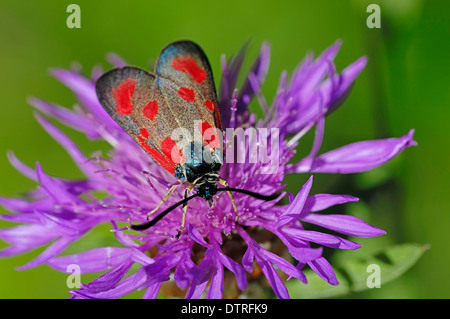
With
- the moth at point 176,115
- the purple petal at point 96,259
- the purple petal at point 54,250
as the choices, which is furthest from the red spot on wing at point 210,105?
the purple petal at point 54,250

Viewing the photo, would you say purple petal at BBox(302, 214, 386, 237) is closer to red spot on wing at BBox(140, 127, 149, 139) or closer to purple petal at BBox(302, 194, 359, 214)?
purple petal at BBox(302, 194, 359, 214)

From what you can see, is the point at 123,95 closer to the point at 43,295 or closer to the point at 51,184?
the point at 51,184

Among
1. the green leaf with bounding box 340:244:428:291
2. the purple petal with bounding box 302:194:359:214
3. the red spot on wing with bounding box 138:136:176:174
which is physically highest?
the red spot on wing with bounding box 138:136:176:174

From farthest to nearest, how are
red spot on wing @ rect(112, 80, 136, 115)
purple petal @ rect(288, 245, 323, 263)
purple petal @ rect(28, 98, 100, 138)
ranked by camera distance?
purple petal @ rect(28, 98, 100, 138) < red spot on wing @ rect(112, 80, 136, 115) < purple petal @ rect(288, 245, 323, 263)

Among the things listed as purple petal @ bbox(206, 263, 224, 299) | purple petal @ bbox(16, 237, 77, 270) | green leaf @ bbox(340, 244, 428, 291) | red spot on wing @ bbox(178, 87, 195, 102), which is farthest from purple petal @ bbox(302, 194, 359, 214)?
purple petal @ bbox(16, 237, 77, 270)

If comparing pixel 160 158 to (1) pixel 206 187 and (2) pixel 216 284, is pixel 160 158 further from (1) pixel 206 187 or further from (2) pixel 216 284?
(2) pixel 216 284

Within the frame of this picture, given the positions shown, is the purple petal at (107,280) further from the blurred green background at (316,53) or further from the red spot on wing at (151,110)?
the blurred green background at (316,53)

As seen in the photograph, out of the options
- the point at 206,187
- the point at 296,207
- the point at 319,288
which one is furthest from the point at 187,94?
the point at 319,288
